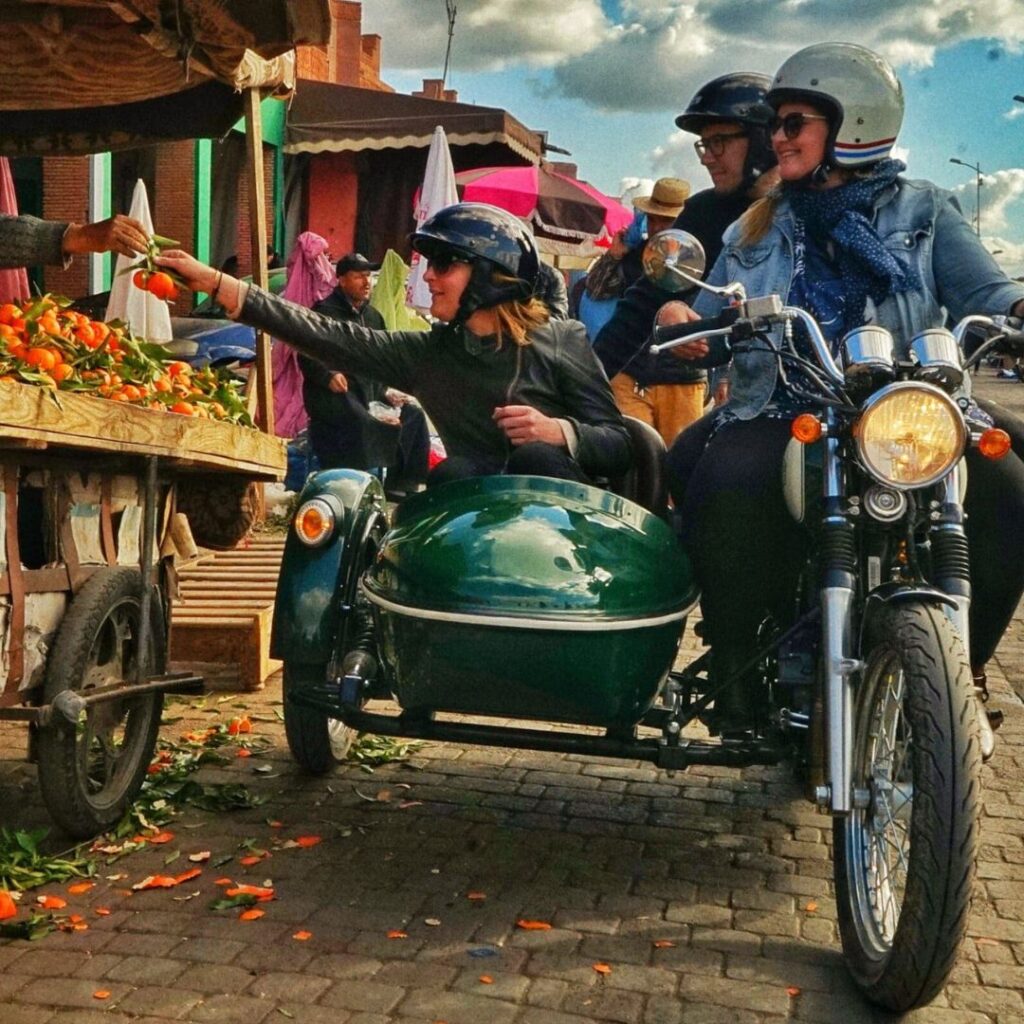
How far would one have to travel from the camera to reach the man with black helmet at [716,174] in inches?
213

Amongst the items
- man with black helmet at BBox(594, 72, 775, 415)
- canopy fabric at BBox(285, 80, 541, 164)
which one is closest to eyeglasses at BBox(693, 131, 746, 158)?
man with black helmet at BBox(594, 72, 775, 415)

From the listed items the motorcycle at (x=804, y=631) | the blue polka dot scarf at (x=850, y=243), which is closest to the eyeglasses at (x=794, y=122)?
the blue polka dot scarf at (x=850, y=243)

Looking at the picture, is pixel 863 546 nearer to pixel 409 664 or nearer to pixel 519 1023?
pixel 409 664

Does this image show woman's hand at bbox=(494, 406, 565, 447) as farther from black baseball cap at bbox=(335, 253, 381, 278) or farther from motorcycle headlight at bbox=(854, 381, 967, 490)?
black baseball cap at bbox=(335, 253, 381, 278)

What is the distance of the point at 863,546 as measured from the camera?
3.76 m

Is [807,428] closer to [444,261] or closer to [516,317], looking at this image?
[516,317]

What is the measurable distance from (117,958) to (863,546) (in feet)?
6.87

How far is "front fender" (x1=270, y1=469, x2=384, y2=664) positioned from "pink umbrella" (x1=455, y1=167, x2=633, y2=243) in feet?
45.2

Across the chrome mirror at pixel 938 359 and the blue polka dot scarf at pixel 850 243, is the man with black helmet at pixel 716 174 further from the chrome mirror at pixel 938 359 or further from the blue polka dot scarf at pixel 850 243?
the chrome mirror at pixel 938 359

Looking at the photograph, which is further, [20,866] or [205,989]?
[20,866]

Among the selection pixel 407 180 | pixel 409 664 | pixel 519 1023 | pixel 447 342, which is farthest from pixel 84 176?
pixel 519 1023

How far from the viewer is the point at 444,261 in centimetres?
466

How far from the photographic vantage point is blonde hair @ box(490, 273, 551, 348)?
471cm

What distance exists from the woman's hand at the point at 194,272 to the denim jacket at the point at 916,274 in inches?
60.8
